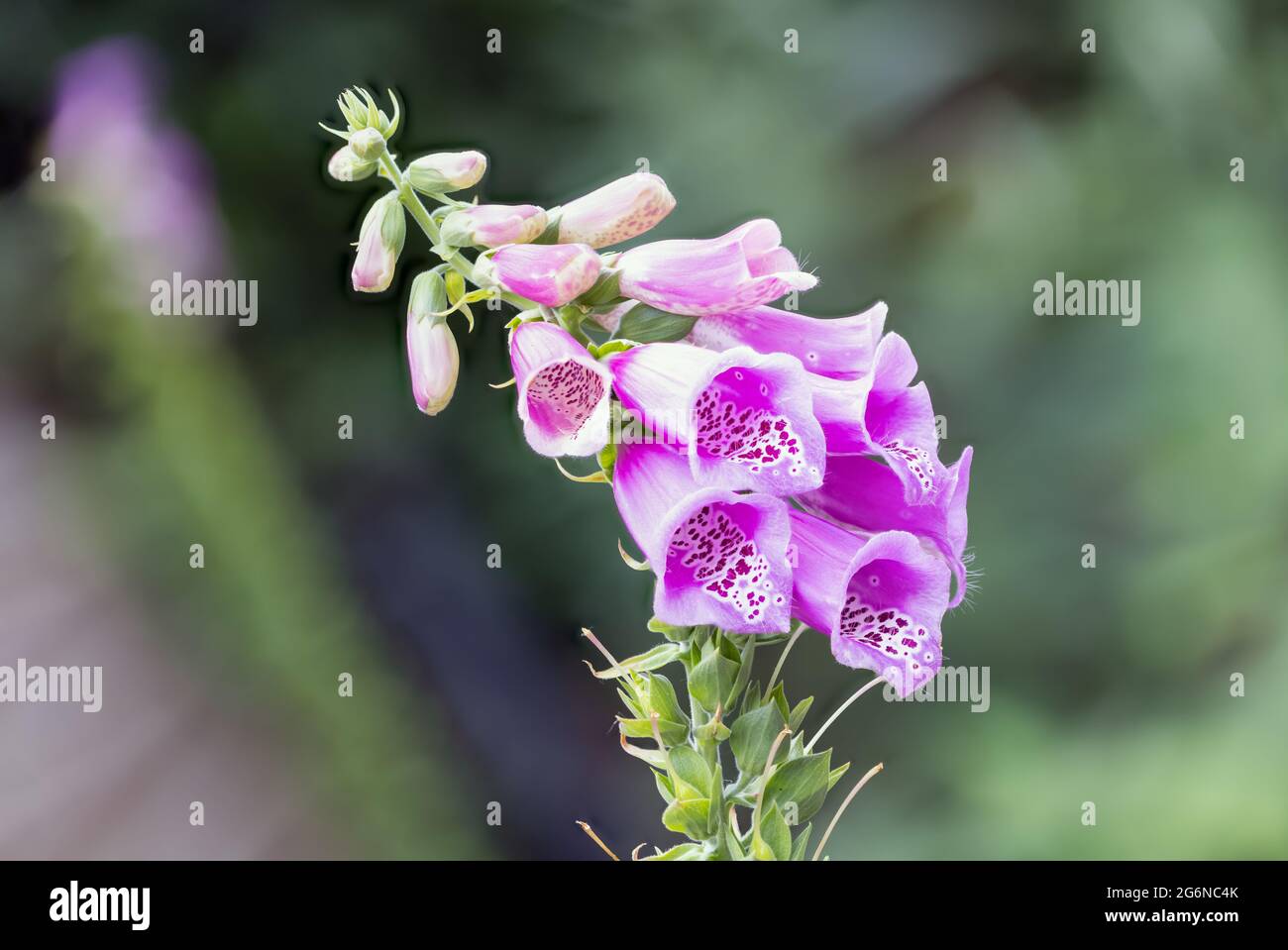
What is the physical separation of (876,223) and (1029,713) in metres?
0.77

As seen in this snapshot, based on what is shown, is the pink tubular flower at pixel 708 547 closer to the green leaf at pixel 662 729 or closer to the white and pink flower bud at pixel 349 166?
the green leaf at pixel 662 729

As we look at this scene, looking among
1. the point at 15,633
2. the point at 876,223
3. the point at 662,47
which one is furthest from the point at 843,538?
the point at 15,633

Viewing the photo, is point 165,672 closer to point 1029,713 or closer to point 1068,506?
point 1029,713

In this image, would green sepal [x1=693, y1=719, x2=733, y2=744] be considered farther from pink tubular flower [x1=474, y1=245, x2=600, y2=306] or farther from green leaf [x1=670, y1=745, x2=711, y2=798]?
pink tubular flower [x1=474, y1=245, x2=600, y2=306]

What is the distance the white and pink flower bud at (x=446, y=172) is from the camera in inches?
24.7

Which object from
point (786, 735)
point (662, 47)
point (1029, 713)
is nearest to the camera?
point (786, 735)

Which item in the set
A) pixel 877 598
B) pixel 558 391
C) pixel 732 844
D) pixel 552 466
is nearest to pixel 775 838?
pixel 732 844

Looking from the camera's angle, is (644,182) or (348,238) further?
(348,238)

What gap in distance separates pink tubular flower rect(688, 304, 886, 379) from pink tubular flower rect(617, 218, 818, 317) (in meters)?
0.03

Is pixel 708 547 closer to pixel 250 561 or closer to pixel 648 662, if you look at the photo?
pixel 648 662

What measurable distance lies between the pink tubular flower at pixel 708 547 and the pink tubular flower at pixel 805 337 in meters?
0.09

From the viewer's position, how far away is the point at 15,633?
159cm

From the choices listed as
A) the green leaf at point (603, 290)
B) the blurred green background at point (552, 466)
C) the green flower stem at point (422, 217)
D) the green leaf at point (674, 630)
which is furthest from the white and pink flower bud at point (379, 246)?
the blurred green background at point (552, 466)

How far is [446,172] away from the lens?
0.63 metres
